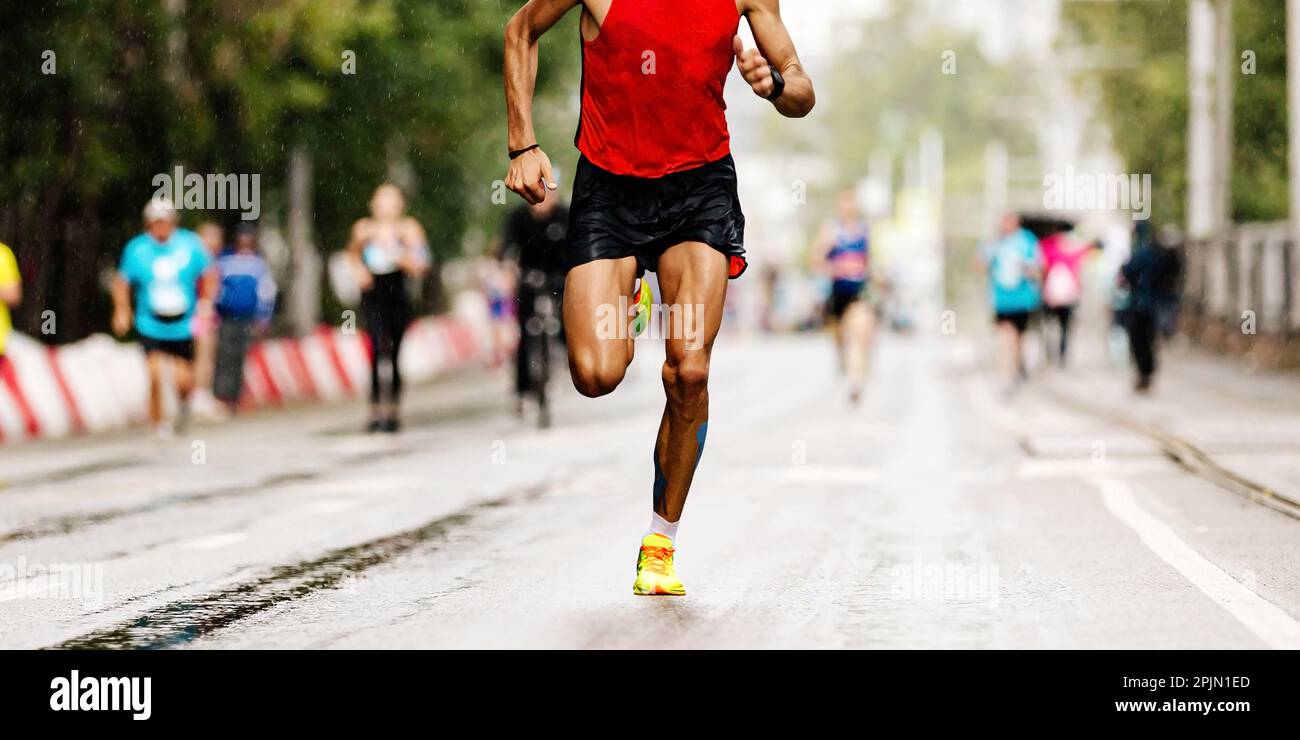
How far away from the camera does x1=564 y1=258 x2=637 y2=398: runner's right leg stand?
748 centimetres

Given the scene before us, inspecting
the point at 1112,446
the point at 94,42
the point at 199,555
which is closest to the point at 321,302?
the point at 94,42

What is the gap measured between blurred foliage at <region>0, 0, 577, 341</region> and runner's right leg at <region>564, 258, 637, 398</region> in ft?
44.3

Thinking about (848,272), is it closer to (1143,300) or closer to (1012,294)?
(1012,294)

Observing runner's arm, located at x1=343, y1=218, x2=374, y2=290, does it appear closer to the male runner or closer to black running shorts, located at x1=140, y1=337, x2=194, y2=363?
black running shorts, located at x1=140, y1=337, x2=194, y2=363

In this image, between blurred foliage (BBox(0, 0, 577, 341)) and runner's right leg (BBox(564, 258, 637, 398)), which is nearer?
runner's right leg (BBox(564, 258, 637, 398))

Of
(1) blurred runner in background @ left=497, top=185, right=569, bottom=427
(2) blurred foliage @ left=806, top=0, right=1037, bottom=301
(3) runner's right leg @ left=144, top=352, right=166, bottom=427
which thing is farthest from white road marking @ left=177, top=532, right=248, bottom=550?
(2) blurred foliage @ left=806, top=0, right=1037, bottom=301

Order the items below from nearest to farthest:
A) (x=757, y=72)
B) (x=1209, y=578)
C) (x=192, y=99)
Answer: (x=757, y=72)
(x=1209, y=578)
(x=192, y=99)

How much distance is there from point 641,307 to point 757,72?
3.04 feet

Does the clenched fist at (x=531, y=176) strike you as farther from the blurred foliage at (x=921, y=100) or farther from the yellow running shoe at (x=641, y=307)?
the blurred foliage at (x=921, y=100)

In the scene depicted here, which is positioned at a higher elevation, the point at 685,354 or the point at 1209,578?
the point at 685,354

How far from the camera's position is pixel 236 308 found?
22.2 meters

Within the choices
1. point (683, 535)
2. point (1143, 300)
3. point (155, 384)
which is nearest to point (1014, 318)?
point (1143, 300)
